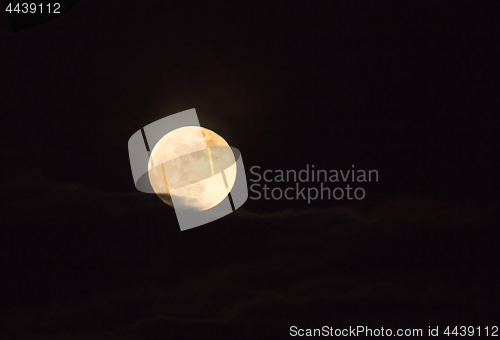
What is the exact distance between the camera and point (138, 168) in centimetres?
591

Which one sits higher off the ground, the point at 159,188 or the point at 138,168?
the point at 138,168

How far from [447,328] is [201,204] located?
5.74 meters

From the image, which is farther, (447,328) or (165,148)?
(447,328)

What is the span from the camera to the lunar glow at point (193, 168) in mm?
5816

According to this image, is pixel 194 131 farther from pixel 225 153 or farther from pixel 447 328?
pixel 447 328

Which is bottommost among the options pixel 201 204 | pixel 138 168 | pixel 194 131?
pixel 201 204

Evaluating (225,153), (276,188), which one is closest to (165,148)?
(225,153)

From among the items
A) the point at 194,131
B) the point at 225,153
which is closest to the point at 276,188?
the point at 225,153

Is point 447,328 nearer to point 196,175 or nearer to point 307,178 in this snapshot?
point 307,178

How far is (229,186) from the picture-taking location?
6.15 metres

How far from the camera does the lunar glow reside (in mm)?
5816

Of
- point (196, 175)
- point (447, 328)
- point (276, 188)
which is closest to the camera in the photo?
point (196, 175)

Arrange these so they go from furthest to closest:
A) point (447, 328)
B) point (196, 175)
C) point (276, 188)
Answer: point (447, 328) < point (276, 188) < point (196, 175)

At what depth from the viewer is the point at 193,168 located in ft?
19.0
